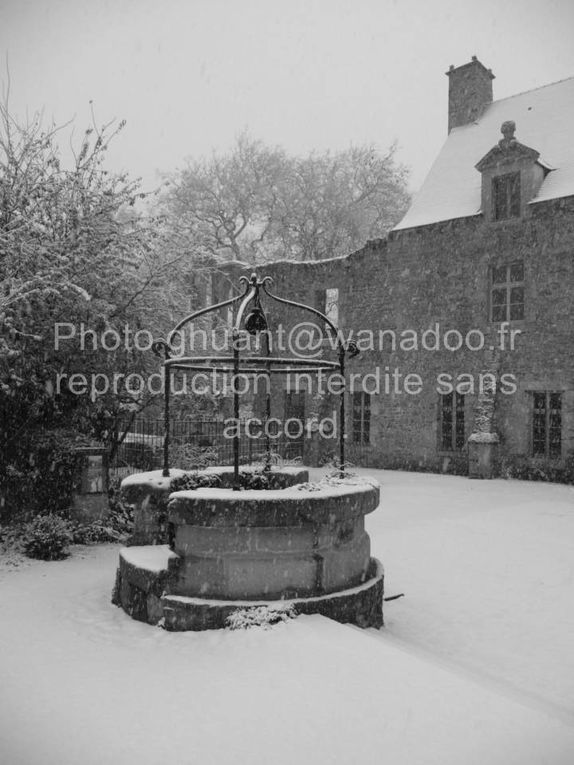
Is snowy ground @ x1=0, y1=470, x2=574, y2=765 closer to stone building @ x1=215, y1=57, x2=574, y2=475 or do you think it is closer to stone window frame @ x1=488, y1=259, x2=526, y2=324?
stone building @ x1=215, y1=57, x2=574, y2=475

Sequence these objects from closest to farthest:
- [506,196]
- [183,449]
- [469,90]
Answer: [183,449] < [506,196] < [469,90]

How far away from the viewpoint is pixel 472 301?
16.2m

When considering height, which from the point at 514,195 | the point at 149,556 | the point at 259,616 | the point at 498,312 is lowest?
the point at 259,616

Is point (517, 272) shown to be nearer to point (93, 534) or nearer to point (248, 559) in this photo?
point (93, 534)

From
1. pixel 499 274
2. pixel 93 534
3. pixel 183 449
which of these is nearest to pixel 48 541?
pixel 93 534

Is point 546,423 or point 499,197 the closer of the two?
point 546,423

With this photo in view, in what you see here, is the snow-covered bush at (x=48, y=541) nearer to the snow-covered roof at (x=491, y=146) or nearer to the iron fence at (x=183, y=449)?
the iron fence at (x=183, y=449)

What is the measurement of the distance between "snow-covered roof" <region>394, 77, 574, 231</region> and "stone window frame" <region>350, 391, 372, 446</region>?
4.83 meters

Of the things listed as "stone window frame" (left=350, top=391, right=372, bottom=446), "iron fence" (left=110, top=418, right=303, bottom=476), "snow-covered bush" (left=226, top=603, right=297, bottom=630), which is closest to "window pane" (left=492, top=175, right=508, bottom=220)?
"stone window frame" (left=350, top=391, right=372, bottom=446)

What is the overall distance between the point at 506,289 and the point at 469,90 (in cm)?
759

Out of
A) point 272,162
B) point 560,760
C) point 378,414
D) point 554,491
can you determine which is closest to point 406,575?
point 560,760

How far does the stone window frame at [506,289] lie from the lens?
15.5m

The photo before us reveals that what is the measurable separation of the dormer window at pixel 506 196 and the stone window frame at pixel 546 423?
14.6 feet

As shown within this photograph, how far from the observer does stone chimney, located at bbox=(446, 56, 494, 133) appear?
19281 millimetres
